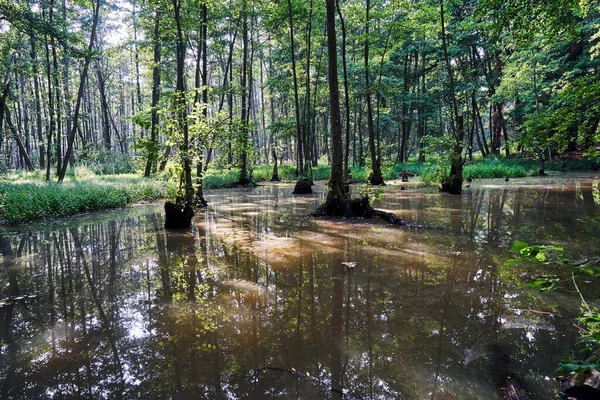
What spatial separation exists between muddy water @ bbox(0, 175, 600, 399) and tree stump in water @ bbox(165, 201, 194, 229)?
1.68 meters

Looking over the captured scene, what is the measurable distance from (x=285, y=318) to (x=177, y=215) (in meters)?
6.36

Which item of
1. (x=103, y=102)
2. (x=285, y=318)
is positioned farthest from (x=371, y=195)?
(x=103, y=102)

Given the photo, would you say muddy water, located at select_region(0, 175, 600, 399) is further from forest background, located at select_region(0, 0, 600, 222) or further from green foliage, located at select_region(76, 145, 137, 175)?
green foliage, located at select_region(76, 145, 137, 175)

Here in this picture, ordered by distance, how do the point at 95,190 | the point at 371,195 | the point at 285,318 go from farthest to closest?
the point at 95,190 < the point at 371,195 < the point at 285,318

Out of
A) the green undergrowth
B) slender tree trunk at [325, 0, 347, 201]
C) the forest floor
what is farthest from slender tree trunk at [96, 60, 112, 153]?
slender tree trunk at [325, 0, 347, 201]

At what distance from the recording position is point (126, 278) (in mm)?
5051

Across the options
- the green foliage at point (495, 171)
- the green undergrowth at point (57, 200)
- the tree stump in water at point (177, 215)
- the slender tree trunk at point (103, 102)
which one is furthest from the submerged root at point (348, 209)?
the slender tree trunk at point (103, 102)

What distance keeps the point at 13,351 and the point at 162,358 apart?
139cm

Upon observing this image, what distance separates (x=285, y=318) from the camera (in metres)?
3.59

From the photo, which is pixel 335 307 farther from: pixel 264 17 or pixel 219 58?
pixel 219 58

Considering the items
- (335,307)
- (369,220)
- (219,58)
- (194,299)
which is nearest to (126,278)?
(194,299)

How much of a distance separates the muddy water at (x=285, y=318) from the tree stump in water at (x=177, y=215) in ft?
5.51

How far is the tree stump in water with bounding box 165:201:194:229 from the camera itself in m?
8.99

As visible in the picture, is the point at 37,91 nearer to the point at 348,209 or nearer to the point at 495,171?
the point at 348,209
